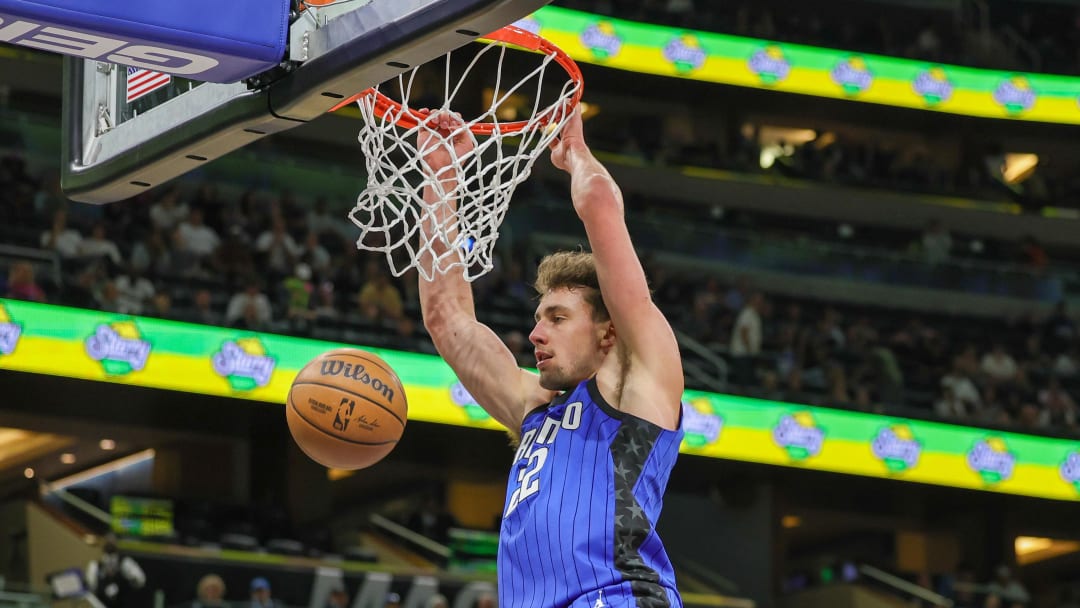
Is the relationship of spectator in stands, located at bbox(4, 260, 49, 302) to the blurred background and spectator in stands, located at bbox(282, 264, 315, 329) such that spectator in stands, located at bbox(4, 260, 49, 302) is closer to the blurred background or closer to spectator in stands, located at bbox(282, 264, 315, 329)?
the blurred background

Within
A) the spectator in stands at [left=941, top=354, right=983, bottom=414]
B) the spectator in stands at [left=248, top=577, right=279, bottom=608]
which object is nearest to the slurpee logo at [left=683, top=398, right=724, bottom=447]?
the spectator in stands at [left=941, top=354, right=983, bottom=414]

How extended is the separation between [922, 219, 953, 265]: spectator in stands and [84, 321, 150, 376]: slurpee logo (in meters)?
12.1

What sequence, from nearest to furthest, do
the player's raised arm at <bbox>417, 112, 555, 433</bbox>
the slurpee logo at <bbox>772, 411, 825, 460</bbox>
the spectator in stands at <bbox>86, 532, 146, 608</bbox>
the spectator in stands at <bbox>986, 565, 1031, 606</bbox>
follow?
the player's raised arm at <bbox>417, 112, 555, 433</bbox>, the spectator in stands at <bbox>86, 532, 146, 608</bbox>, the slurpee logo at <bbox>772, 411, 825, 460</bbox>, the spectator in stands at <bbox>986, 565, 1031, 606</bbox>

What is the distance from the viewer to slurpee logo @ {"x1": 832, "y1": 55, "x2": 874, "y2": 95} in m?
23.5

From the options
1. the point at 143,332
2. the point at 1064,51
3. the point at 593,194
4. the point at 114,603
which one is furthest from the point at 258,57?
the point at 1064,51

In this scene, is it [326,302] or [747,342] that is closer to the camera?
[326,302]

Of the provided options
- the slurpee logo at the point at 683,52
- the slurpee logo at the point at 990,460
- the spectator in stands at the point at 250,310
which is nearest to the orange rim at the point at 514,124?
the spectator in stands at the point at 250,310

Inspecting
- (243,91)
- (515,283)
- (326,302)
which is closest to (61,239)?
(326,302)

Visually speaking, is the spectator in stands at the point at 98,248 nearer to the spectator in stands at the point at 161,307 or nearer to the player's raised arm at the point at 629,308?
the spectator in stands at the point at 161,307

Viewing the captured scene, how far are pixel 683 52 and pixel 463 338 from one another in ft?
61.1

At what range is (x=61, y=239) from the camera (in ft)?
50.3

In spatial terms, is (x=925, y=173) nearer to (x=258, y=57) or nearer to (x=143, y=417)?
(x=143, y=417)

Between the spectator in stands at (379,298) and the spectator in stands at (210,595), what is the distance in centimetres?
362

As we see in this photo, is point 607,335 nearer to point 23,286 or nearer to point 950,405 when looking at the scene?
point 23,286
